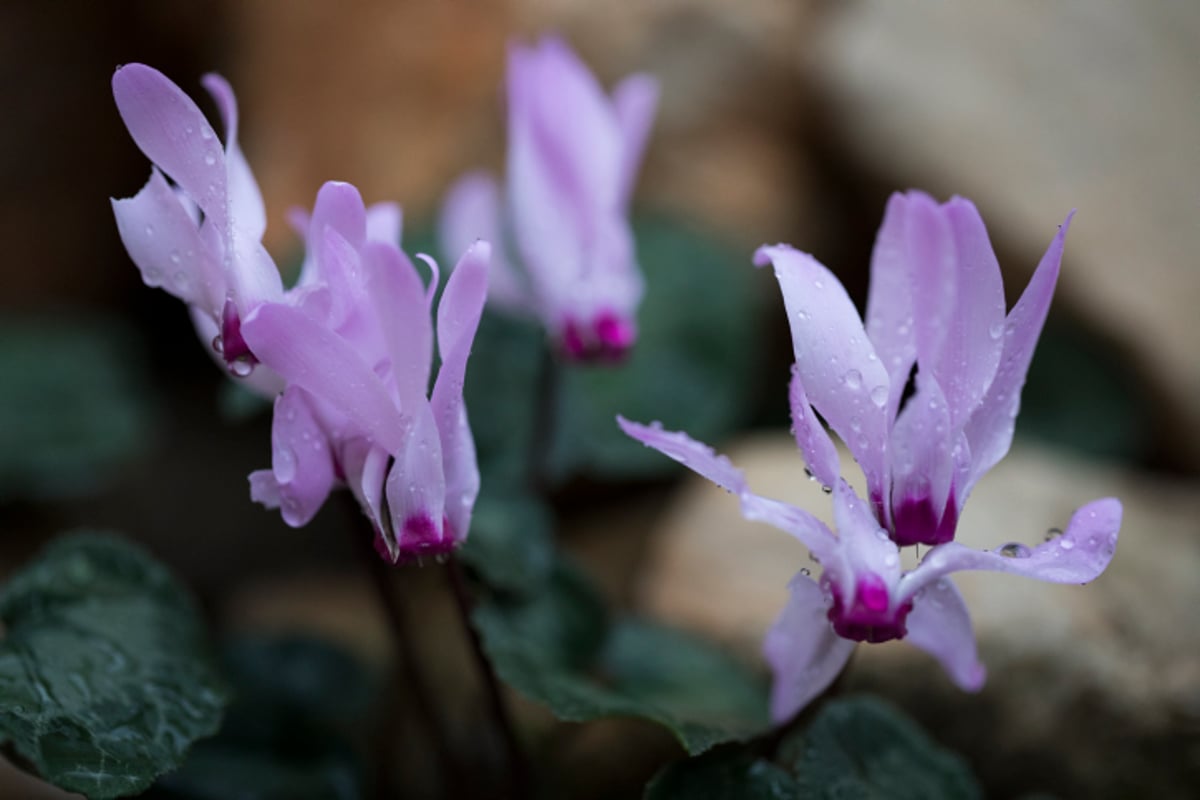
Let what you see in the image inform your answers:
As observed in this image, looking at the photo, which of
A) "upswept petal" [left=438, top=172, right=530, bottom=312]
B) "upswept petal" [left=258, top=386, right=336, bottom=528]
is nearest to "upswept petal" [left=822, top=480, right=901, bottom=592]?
"upswept petal" [left=258, top=386, right=336, bottom=528]

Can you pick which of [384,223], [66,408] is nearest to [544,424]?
[384,223]

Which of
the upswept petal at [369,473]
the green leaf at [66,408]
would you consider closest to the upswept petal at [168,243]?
the upswept petal at [369,473]

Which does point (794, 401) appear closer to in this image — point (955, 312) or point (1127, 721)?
point (955, 312)

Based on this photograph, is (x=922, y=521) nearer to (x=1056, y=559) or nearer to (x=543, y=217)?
(x=1056, y=559)

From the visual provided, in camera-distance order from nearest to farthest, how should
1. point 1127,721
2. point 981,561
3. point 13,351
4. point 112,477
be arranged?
1. point 981,561
2. point 1127,721
3. point 13,351
4. point 112,477

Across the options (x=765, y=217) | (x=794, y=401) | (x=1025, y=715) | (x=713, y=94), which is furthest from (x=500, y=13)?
(x=794, y=401)

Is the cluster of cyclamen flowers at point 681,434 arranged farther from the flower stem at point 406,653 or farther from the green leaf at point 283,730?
the green leaf at point 283,730

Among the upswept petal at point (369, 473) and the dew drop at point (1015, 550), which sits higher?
the upswept petal at point (369, 473)
